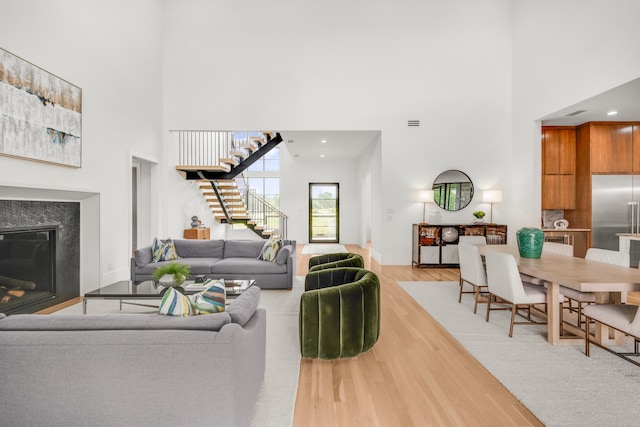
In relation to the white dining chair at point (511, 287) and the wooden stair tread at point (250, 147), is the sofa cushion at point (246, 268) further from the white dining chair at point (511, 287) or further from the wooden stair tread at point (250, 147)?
the wooden stair tread at point (250, 147)

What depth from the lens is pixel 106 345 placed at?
1555 millimetres

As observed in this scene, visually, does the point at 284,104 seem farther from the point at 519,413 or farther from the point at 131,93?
the point at 519,413

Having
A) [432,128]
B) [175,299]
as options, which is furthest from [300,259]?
[175,299]

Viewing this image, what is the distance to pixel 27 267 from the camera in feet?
13.4

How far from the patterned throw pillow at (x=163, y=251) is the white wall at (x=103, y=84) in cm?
77

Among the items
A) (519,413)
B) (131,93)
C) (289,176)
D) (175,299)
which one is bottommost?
(519,413)

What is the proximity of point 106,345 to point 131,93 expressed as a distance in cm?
583

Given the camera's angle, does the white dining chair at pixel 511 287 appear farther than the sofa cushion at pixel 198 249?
No

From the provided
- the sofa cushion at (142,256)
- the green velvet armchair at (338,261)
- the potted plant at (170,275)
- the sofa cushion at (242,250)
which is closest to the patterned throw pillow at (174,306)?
the potted plant at (170,275)

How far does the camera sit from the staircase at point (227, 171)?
325 inches

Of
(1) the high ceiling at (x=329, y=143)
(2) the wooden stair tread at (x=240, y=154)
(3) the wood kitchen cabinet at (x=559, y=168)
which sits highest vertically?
(1) the high ceiling at (x=329, y=143)

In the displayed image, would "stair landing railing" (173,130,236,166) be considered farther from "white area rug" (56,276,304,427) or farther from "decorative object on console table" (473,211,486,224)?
"decorative object on console table" (473,211,486,224)

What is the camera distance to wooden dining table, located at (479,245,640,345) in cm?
264

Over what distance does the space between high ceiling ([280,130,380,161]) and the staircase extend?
3.38 feet
